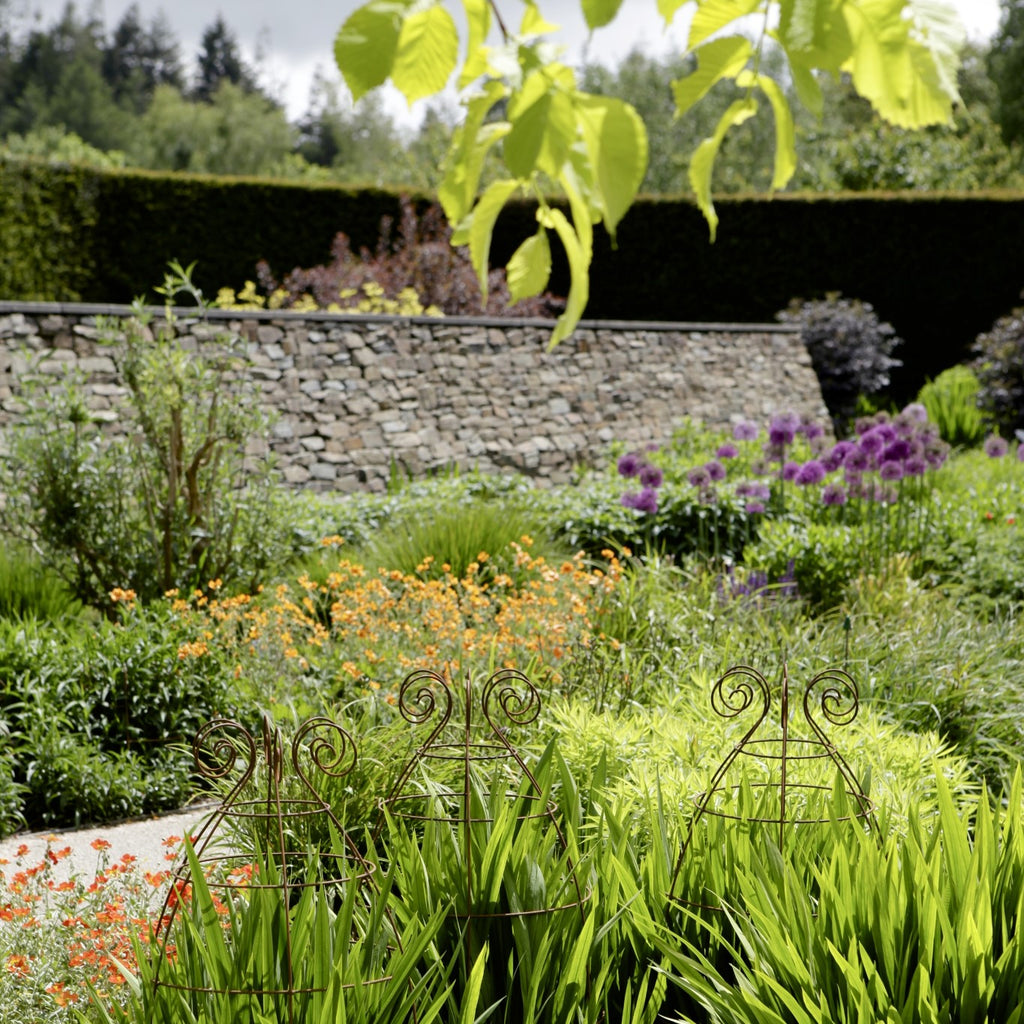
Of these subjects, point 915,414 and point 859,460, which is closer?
point 859,460

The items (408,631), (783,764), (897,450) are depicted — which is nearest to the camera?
(783,764)

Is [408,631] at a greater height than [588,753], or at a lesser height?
lesser

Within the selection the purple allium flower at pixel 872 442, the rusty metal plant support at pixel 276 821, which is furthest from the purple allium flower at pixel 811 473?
the rusty metal plant support at pixel 276 821

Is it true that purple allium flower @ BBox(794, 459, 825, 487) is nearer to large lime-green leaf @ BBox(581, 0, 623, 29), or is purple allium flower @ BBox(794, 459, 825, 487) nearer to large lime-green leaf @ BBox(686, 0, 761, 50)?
large lime-green leaf @ BBox(686, 0, 761, 50)

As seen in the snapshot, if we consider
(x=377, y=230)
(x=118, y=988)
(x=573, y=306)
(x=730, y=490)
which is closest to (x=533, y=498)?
(x=730, y=490)

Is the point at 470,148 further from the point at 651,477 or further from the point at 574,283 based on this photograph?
the point at 651,477

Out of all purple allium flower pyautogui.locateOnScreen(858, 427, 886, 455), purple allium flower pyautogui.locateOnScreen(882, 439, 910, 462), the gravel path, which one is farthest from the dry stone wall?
the gravel path

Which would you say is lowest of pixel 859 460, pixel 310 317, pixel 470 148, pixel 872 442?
pixel 859 460

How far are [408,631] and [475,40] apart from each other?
3.42 metres

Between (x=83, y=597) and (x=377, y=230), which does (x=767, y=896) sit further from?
(x=377, y=230)

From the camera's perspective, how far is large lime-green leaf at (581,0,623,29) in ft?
3.32

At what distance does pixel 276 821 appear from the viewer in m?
2.93

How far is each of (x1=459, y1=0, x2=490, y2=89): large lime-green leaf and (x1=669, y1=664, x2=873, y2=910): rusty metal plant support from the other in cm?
123

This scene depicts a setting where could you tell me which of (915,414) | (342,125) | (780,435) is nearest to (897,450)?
(780,435)
